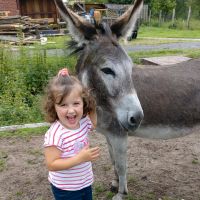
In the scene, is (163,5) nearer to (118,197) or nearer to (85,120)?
(118,197)

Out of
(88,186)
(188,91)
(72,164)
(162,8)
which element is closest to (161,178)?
(188,91)

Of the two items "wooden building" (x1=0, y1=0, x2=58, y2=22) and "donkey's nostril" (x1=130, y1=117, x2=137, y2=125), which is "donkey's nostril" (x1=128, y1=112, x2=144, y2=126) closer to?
"donkey's nostril" (x1=130, y1=117, x2=137, y2=125)

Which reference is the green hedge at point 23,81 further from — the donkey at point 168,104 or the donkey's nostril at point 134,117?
the donkey's nostril at point 134,117

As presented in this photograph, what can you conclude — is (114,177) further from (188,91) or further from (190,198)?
(188,91)

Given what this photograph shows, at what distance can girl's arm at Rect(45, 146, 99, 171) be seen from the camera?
1.97 meters

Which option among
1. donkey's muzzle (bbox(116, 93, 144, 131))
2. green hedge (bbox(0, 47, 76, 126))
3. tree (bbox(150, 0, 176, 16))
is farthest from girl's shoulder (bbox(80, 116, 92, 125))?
tree (bbox(150, 0, 176, 16))

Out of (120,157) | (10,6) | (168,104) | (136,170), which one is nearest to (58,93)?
(120,157)

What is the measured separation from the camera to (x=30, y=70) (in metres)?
6.05

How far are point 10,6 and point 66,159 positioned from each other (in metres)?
19.3

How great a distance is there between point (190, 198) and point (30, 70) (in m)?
3.88

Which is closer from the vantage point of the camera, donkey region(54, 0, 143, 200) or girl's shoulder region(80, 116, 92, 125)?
girl's shoulder region(80, 116, 92, 125)

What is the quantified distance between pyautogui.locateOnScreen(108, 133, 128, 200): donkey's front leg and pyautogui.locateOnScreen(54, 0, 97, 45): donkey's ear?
938mm

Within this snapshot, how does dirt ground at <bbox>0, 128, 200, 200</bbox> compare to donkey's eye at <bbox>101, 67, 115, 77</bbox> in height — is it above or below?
below

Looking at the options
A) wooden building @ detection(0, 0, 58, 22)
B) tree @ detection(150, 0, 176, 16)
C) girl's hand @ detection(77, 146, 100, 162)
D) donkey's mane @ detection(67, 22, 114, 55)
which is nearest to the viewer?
girl's hand @ detection(77, 146, 100, 162)
